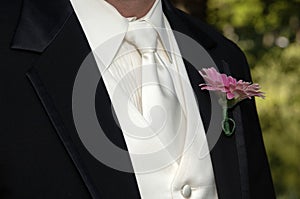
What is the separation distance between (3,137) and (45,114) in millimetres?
148

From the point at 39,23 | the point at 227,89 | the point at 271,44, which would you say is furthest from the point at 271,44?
the point at 39,23

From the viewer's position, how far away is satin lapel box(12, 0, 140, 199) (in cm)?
254

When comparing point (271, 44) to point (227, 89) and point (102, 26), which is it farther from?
point (102, 26)

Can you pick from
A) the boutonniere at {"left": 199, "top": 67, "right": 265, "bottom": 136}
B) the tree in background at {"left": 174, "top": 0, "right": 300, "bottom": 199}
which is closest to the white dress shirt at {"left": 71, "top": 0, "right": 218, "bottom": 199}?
the boutonniere at {"left": 199, "top": 67, "right": 265, "bottom": 136}

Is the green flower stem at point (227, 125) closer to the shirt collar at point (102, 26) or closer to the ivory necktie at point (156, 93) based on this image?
the ivory necktie at point (156, 93)

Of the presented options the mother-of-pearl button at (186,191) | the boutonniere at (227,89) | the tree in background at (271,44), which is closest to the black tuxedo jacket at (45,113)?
the mother-of-pearl button at (186,191)

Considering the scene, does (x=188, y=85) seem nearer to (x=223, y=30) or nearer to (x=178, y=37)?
(x=178, y=37)

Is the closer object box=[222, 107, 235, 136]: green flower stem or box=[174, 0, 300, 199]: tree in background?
box=[222, 107, 235, 136]: green flower stem

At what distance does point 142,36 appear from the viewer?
2.88 metres

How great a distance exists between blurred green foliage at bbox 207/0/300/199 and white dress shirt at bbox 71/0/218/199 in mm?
4258

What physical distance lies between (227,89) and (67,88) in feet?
2.12

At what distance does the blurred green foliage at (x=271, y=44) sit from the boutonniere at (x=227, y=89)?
4.07 m

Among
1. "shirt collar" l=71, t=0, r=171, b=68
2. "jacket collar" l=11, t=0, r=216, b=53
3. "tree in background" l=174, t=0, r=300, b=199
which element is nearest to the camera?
"jacket collar" l=11, t=0, r=216, b=53

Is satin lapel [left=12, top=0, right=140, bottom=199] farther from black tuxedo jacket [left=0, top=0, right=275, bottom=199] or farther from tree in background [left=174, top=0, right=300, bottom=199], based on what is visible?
tree in background [left=174, top=0, right=300, bottom=199]
